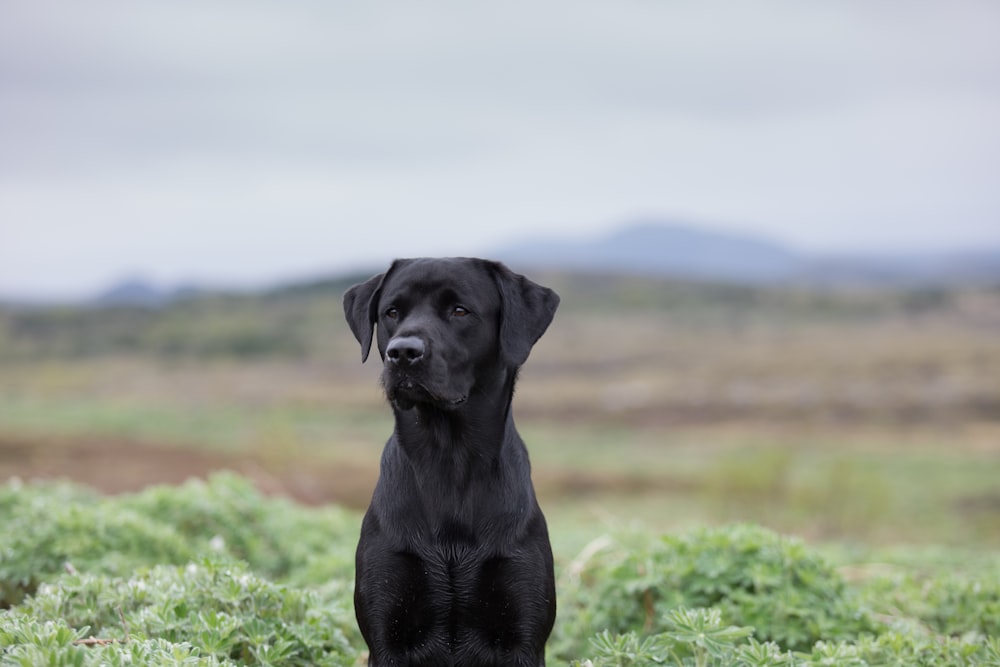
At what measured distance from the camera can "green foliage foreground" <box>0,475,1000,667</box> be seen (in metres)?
4.29

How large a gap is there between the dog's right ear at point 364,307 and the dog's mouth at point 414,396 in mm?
489

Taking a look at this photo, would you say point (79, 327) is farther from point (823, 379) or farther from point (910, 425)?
point (910, 425)

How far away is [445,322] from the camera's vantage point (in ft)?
13.8

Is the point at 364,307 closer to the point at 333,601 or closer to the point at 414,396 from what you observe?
the point at 414,396

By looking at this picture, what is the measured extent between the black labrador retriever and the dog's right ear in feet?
0.72

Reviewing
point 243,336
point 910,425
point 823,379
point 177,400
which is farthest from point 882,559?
point 243,336

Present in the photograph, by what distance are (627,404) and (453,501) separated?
214 feet

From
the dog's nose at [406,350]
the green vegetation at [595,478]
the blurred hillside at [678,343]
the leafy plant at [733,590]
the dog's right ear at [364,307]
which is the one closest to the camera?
the dog's nose at [406,350]

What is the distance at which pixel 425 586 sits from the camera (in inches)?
159

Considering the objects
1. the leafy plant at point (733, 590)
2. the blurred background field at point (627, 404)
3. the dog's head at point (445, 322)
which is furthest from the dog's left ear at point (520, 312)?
the blurred background field at point (627, 404)

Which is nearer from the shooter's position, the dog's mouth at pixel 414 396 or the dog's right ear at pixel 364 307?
the dog's mouth at pixel 414 396

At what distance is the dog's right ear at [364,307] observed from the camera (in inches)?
179

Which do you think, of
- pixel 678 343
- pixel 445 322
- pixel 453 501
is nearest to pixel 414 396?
pixel 445 322

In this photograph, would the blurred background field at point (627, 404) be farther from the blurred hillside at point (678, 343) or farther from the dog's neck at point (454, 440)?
the dog's neck at point (454, 440)
